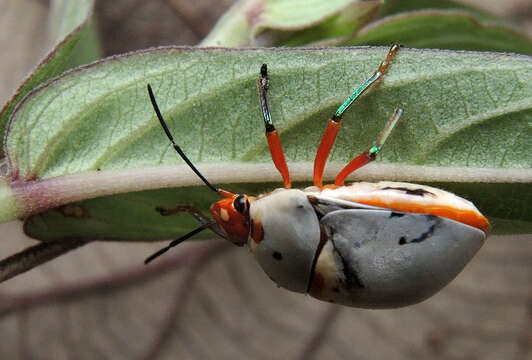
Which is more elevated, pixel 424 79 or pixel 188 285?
pixel 424 79

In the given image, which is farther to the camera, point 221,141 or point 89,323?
point 89,323

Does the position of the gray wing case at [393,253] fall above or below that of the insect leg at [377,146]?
below

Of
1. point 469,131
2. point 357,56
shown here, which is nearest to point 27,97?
point 357,56

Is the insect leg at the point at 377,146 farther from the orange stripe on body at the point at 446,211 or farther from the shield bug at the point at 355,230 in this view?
the orange stripe on body at the point at 446,211

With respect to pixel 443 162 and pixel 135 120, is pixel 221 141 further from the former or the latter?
pixel 443 162

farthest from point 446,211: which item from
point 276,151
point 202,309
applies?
point 202,309

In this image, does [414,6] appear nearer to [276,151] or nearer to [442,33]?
[442,33]

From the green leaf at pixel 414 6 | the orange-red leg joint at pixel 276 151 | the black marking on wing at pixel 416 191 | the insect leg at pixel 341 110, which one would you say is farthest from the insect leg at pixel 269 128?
the green leaf at pixel 414 6
